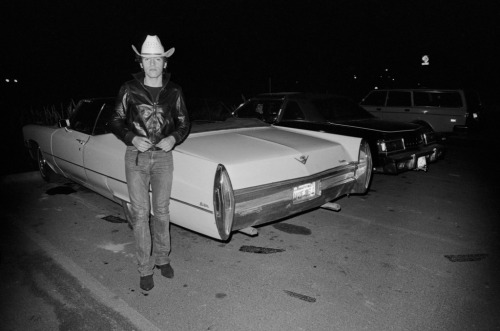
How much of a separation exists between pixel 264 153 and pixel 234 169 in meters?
0.51

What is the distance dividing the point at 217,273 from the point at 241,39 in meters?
33.2

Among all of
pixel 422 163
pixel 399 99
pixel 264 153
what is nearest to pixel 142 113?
pixel 264 153

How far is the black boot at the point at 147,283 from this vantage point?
119 inches

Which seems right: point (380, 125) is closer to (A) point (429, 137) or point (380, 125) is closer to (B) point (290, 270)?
(A) point (429, 137)

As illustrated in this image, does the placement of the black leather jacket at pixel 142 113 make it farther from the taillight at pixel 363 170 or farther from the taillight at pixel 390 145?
the taillight at pixel 390 145

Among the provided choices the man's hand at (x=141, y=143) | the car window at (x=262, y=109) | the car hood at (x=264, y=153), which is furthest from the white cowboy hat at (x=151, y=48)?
the car window at (x=262, y=109)

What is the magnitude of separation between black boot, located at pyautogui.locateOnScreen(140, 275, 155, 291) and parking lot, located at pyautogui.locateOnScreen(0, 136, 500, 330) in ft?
0.14

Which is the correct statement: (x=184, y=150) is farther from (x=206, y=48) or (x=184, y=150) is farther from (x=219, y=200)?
(x=206, y=48)

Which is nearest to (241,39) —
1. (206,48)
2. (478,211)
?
(206,48)

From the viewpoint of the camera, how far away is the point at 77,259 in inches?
141

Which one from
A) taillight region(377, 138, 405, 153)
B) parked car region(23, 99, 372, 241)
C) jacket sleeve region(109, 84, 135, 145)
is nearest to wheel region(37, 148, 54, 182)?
parked car region(23, 99, 372, 241)

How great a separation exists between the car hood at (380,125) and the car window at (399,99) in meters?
4.53

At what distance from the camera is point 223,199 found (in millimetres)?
3021

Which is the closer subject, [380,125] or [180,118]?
[180,118]
